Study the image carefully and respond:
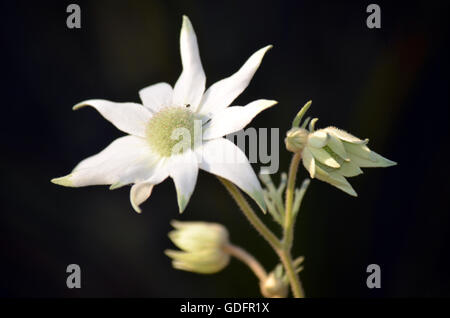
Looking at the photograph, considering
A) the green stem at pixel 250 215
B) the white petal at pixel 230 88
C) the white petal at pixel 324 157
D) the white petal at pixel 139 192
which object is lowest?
the green stem at pixel 250 215

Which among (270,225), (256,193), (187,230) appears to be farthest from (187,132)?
(270,225)

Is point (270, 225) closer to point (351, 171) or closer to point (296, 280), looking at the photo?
point (296, 280)

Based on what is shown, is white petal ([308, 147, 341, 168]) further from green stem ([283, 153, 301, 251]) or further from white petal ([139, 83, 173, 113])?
white petal ([139, 83, 173, 113])

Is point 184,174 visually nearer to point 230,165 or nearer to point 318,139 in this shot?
point 230,165

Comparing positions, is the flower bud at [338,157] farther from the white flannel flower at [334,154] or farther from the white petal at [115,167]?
the white petal at [115,167]

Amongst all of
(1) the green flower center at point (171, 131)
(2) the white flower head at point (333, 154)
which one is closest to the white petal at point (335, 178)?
(2) the white flower head at point (333, 154)

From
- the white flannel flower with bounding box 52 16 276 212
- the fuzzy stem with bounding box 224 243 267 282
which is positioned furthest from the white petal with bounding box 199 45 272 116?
the fuzzy stem with bounding box 224 243 267 282
